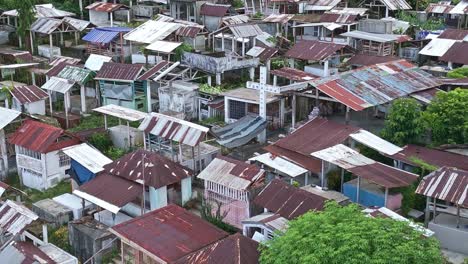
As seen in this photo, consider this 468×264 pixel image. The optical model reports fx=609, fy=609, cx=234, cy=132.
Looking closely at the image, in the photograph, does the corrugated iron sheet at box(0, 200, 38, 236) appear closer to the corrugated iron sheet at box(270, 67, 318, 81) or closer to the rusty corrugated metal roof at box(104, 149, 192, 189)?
the rusty corrugated metal roof at box(104, 149, 192, 189)

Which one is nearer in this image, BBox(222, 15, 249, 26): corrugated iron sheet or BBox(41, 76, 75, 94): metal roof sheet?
BBox(41, 76, 75, 94): metal roof sheet

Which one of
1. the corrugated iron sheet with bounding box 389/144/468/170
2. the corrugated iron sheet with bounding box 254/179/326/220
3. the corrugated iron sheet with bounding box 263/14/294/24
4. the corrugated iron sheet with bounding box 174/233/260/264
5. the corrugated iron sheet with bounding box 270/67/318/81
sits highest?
the corrugated iron sheet with bounding box 263/14/294/24

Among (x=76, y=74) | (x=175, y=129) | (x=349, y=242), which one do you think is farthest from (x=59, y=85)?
(x=349, y=242)

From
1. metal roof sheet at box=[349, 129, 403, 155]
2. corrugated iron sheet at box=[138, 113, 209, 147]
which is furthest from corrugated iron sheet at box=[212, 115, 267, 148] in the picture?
metal roof sheet at box=[349, 129, 403, 155]

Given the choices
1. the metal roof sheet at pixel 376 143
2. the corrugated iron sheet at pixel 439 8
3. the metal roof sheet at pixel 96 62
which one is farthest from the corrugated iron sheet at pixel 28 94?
the corrugated iron sheet at pixel 439 8

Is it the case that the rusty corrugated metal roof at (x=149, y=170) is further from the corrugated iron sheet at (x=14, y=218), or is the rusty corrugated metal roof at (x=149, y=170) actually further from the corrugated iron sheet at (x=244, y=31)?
the corrugated iron sheet at (x=244, y=31)

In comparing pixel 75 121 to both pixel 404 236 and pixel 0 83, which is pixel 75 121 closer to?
pixel 0 83

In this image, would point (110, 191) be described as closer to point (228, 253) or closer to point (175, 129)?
point (175, 129)

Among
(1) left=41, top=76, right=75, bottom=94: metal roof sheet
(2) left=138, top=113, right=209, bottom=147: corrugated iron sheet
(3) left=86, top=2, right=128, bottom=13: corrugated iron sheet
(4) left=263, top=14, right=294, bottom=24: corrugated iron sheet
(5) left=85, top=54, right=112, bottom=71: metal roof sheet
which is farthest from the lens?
(3) left=86, top=2, right=128, bottom=13: corrugated iron sheet
